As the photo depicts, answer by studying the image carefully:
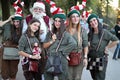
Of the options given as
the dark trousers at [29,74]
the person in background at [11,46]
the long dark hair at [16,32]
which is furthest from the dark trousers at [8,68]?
the dark trousers at [29,74]

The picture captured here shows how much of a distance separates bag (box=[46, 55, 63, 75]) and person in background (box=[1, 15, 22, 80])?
1447 mm

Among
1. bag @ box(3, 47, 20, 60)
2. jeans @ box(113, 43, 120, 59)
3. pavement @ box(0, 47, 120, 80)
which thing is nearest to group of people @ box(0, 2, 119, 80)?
bag @ box(3, 47, 20, 60)

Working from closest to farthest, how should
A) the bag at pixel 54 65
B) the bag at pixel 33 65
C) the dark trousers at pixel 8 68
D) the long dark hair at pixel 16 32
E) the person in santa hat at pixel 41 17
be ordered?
the bag at pixel 54 65
the bag at pixel 33 65
the person in santa hat at pixel 41 17
the long dark hair at pixel 16 32
the dark trousers at pixel 8 68

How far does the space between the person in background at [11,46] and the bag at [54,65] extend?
57.0 inches

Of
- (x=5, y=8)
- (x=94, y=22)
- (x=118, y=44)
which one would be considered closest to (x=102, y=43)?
(x=94, y=22)

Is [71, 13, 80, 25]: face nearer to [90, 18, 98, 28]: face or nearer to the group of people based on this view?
the group of people

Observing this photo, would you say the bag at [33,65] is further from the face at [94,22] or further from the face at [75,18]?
the face at [94,22]

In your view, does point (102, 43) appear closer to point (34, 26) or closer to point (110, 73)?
point (34, 26)

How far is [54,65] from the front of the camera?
5.91m

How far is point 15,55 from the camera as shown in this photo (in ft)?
24.0

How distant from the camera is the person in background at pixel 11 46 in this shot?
7.13m

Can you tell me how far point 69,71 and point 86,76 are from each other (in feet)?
12.5

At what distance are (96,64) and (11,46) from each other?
6.06 ft

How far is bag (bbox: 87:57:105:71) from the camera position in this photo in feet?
21.5
